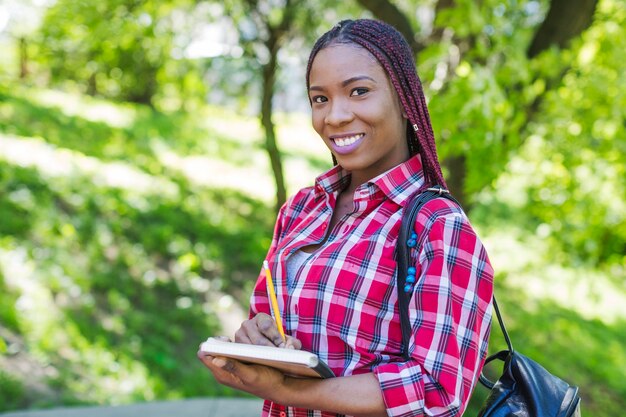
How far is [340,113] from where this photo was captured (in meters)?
1.51

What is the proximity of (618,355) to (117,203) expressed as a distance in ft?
17.4

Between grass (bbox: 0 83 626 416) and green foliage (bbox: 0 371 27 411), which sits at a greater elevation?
grass (bbox: 0 83 626 416)

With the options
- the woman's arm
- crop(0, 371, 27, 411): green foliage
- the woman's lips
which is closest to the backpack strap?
the woman's arm

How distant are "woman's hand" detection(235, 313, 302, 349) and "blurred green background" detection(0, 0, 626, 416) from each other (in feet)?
5.71

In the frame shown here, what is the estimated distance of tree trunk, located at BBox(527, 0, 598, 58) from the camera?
3.78m

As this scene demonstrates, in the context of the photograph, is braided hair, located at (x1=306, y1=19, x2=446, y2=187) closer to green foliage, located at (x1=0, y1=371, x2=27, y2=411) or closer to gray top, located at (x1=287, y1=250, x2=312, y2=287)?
gray top, located at (x1=287, y1=250, x2=312, y2=287)

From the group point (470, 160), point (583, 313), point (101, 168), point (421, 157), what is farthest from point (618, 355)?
point (421, 157)

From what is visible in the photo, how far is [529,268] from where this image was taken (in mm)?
8992

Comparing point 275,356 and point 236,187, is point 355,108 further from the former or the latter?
point 236,187

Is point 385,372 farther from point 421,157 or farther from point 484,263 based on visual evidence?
point 421,157

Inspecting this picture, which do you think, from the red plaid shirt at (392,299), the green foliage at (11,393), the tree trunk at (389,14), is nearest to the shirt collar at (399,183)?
the red plaid shirt at (392,299)

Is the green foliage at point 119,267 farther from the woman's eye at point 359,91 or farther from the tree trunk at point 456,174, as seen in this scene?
the woman's eye at point 359,91

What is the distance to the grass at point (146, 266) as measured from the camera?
4.58 metres

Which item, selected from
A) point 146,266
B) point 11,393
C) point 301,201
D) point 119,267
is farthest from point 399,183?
point 146,266
